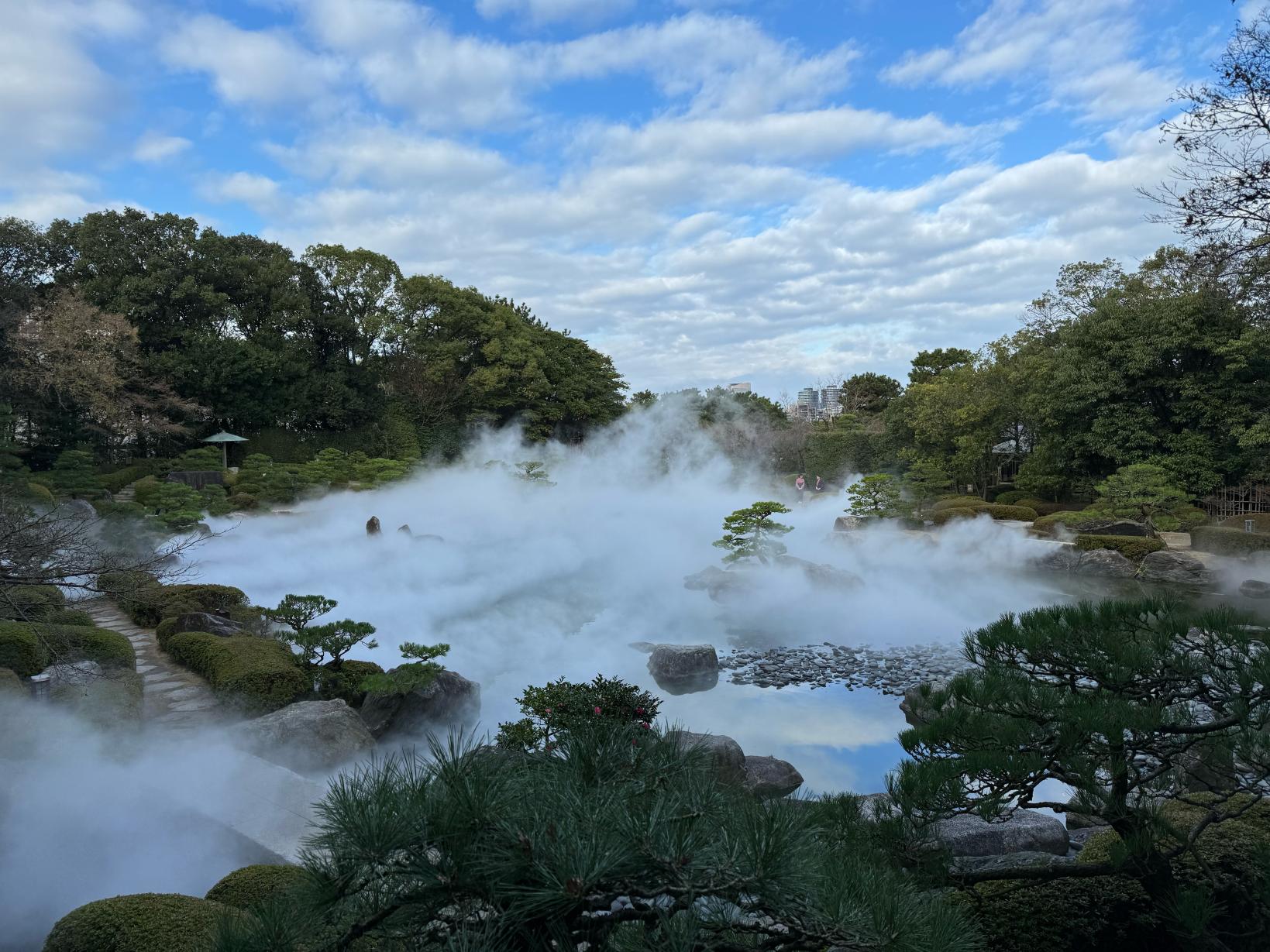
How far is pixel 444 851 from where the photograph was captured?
A: 1181 millimetres

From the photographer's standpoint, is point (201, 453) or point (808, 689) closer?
point (808, 689)

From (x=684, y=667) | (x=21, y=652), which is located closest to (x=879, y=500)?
(x=684, y=667)

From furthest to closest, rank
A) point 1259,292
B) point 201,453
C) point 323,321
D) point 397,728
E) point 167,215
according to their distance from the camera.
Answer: point 323,321
point 167,215
point 201,453
point 1259,292
point 397,728

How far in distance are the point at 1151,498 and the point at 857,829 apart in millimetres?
15471

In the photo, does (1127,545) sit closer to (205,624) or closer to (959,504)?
(959,504)

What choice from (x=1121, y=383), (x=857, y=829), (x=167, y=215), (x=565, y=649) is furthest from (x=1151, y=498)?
(x=167, y=215)

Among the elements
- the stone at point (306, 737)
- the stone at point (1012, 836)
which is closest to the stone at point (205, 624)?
the stone at point (306, 737)

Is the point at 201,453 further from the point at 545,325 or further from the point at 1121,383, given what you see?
the point at 1121,383

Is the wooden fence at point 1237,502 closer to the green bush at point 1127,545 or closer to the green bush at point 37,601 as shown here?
the green bush at point 1127,545

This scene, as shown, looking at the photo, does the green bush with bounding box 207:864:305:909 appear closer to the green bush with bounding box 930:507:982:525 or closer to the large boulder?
the large boulder

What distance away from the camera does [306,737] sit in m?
5.51

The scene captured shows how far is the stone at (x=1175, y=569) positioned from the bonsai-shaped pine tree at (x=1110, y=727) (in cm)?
1241

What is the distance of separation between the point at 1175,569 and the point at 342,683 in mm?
12793

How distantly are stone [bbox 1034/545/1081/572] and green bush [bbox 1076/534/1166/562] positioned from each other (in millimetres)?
169
